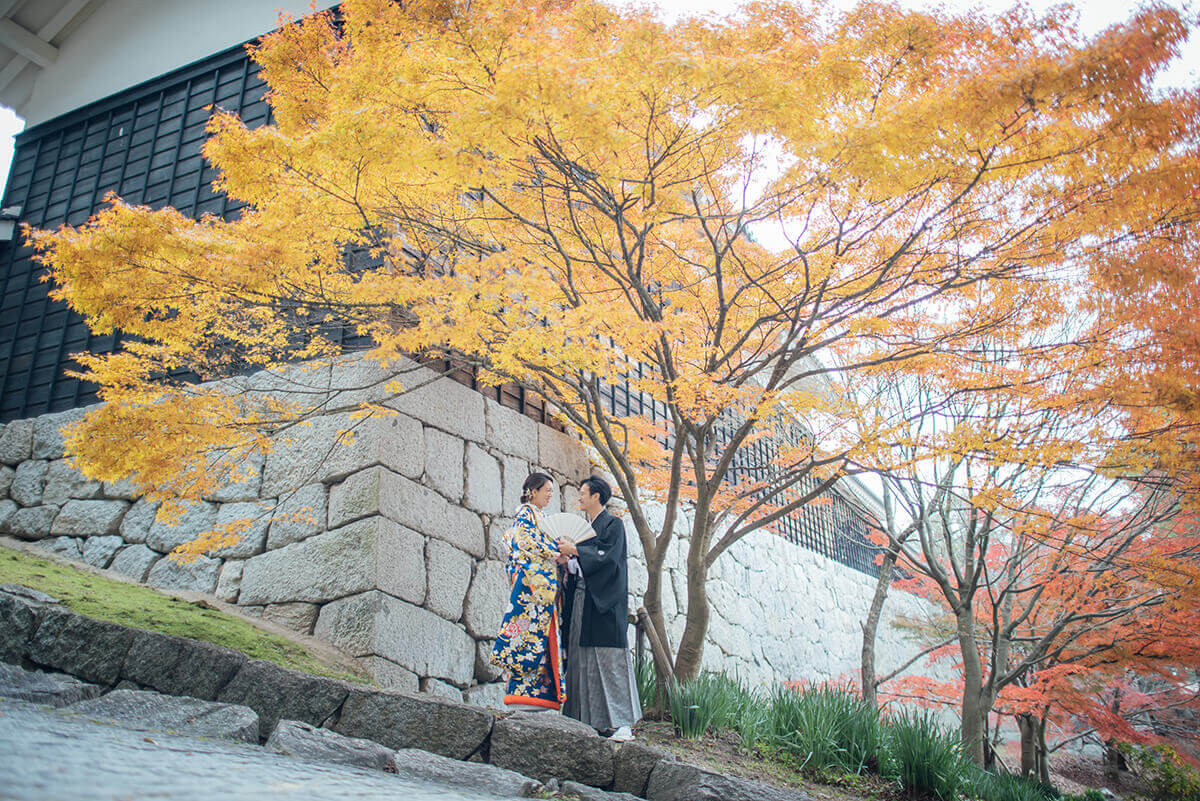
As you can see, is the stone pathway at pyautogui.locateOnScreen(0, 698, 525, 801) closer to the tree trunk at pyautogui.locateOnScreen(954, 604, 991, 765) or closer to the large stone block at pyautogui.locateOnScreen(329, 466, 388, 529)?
the large stone block at pyautogui.locateOnScreen(329, 466, 388, 529)

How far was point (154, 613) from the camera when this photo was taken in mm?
4785

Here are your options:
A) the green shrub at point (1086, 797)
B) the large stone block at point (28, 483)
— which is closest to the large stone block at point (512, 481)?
the large stone block at point (28, 483)

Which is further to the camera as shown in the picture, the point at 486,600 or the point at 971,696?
the point at 971,696

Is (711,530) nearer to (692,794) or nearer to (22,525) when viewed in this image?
(692,794)

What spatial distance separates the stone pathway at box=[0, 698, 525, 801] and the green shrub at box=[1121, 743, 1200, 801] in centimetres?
991

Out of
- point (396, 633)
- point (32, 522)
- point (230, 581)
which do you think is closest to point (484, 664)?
point (396, 633)

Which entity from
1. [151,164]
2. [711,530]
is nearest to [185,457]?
[711,530]

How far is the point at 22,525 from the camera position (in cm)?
724

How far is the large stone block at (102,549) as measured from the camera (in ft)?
21.8

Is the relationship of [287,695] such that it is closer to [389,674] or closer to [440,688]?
[389,674]

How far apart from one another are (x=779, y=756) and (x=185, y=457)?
14.6 ft

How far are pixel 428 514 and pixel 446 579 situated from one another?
0.53 m

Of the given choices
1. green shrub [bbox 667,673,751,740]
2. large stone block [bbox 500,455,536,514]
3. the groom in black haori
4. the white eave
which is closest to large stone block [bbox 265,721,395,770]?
the groom in black haori

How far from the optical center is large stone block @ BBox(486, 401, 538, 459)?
7.07 meters
